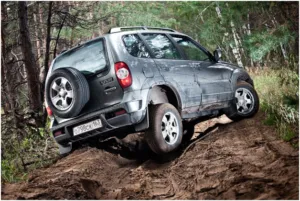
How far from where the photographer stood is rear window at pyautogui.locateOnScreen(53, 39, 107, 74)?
14.7ft

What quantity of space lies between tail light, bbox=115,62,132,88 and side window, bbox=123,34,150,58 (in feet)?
1.06

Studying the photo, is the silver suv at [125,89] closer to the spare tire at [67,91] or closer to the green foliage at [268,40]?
the spare tire at [67,91]

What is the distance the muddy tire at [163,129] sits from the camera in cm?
445

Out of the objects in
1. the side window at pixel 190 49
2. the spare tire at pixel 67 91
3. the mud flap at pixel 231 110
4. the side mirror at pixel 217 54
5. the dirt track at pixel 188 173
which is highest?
the side window at pixel 190 49

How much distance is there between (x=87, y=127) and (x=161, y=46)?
5.69 ft

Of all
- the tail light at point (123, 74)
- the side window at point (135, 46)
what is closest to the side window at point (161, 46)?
the side window at point (135, 46)

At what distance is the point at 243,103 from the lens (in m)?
6.41

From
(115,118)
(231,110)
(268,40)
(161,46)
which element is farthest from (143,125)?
(268,40)

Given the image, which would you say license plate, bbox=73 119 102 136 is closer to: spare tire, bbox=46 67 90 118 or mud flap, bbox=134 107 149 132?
spare tire, bbox=46 67 90 118

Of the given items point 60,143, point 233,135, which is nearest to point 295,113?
point 233,135

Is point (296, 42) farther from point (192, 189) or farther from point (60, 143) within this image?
point (60, 143)

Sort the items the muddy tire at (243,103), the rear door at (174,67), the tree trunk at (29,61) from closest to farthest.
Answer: the rear door at (174,67) < the muddy tire at (243,103) < the tree trunk at (29,61)

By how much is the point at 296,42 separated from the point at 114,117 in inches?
155

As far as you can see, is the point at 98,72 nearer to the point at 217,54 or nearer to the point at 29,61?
the point at 217,54
